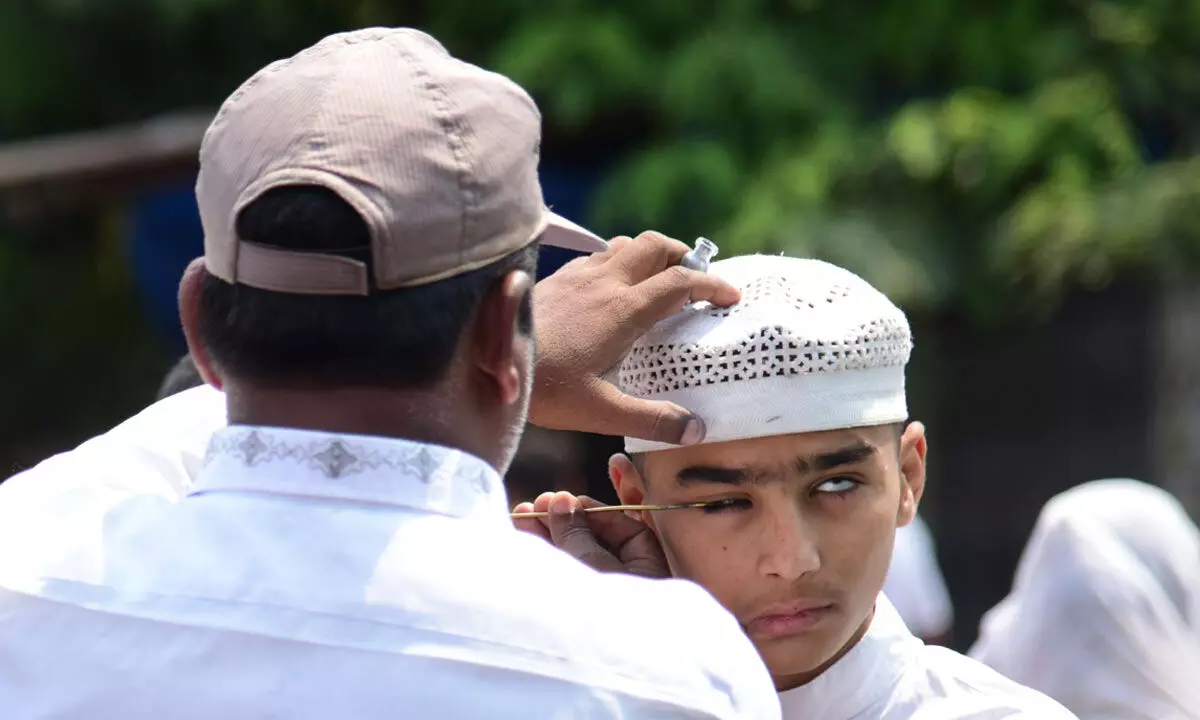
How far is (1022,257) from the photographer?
261 inches

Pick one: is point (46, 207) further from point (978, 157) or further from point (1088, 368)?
point (1088, 368)

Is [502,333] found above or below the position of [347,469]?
above

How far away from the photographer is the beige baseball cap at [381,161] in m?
1.79

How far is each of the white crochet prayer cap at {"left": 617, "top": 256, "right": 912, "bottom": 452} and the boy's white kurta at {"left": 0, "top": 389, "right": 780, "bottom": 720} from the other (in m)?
0.74

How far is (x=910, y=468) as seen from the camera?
289cm

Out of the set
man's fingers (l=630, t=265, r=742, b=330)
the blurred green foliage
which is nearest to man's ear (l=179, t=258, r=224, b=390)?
man's fingers (l=630, t=265, r=742, b=330)

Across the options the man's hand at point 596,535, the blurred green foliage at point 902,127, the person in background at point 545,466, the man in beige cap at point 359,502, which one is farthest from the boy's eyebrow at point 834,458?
the blurred green foliage at point 902,127

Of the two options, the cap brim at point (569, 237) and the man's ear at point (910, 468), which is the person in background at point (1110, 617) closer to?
the man's ear at point (910, 468)

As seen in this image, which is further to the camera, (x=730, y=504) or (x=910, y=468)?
(x=910, y=468)

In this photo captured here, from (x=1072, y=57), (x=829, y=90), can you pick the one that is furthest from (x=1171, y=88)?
(x=829, y=90)

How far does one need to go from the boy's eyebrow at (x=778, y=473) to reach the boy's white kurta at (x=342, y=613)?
2.57 ft

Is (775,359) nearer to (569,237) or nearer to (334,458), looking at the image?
(569,237)

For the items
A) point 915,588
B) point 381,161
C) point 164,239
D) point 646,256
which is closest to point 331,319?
point 381,161

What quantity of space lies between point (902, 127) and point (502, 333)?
5040 millimetres
